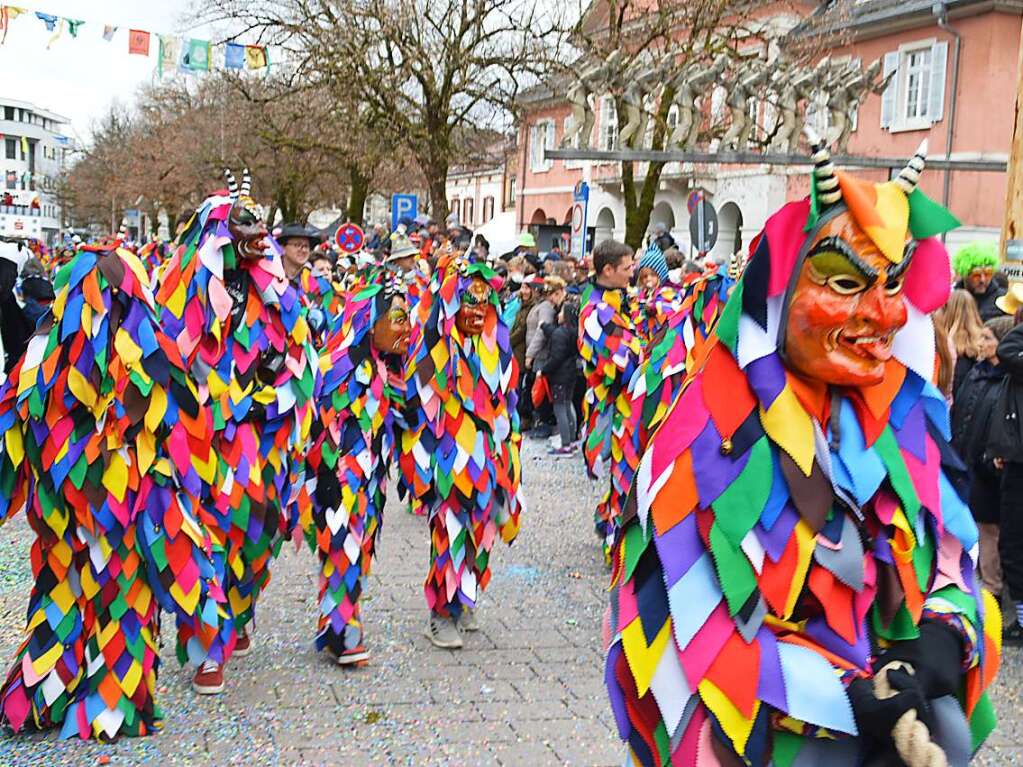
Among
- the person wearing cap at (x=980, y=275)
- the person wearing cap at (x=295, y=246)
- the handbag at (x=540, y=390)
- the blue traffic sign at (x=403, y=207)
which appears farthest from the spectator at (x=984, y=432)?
the blue traffic sign at (x=403, y=207)

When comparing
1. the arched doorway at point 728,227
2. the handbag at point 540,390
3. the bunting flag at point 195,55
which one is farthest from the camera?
the arched doorway at point 728,227

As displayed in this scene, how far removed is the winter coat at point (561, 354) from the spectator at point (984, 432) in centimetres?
595

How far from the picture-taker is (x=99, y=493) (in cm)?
422

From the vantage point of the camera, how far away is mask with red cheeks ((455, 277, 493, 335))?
18.5 feet

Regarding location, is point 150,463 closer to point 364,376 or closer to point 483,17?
point 364,376

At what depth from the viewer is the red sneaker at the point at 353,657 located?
5.29 meters

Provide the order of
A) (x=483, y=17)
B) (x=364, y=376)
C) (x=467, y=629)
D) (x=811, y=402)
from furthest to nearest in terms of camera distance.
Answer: (x=483, y=17) < (x=467, y=629) < (x=364, y=376) < (x=811, y=402)

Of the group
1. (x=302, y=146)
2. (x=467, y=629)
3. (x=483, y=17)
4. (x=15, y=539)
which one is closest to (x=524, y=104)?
(x=483, y=17)

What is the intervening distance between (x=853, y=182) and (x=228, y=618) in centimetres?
348

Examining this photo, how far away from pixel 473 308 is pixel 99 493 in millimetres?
2074

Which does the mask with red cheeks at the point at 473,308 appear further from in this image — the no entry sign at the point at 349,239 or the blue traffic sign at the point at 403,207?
the blue traffic sign at the point at 403,207

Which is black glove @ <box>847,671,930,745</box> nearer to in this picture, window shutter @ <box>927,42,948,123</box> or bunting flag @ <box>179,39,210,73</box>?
bunting flag @ <box>179,39,210,73</box>

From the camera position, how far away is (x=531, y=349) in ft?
40.2

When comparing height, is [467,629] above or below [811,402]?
below
